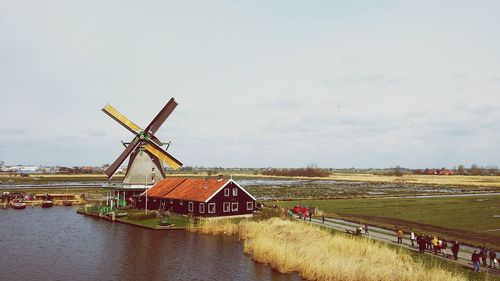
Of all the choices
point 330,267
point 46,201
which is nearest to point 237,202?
point 330,267

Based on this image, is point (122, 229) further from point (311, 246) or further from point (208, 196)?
point (311, 246)

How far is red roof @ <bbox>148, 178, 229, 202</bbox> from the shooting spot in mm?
58169

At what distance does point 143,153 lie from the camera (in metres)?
69.9

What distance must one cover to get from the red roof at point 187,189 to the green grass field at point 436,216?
58.7 ft

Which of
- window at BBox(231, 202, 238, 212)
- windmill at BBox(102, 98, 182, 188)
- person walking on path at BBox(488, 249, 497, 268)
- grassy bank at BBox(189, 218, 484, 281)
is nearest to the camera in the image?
grassy bank at BBox(189, 218, 484, 281)

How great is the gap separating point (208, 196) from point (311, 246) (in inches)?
918

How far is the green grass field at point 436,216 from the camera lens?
45.8 m

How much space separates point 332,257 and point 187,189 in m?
34.5

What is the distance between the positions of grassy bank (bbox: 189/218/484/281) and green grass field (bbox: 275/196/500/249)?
1324cm

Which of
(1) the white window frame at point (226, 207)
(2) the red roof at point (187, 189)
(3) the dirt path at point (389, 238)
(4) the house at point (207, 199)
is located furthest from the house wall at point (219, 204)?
(3) the dirt path at point (389, 238)

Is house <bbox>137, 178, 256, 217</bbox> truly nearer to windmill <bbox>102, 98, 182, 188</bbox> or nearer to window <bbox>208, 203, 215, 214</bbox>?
window <bbox>208, 203, 215, 214</bbox>

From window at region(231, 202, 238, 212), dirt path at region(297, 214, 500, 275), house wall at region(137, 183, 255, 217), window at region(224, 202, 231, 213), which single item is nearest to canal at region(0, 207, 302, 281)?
house wall at region(137, 183, 255, 217)

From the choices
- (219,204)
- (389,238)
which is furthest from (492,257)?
(219,204)

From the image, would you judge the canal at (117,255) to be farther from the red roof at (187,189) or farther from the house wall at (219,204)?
the red roof at (187,189)
